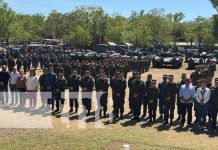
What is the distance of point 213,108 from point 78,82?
201 inches

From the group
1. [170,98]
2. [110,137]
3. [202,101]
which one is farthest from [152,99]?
[110,137]

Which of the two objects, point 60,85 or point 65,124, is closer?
point 65,124

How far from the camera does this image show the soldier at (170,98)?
1473 centimetres

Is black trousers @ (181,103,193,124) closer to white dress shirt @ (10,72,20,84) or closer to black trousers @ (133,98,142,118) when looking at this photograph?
black trousers @ (133,98,142,118)

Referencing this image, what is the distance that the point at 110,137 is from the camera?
1252 centimetres

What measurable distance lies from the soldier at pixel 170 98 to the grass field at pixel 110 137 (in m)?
0.46

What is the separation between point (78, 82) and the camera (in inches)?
647

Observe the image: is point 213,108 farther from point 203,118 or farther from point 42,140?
point 42,140

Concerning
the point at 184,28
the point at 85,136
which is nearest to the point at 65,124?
the point at 85,136

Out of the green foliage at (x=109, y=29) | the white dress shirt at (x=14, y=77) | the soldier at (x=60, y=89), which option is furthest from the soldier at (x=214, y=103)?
the green foliage at (x=109, y=29)

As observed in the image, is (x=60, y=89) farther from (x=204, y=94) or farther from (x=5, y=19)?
(x=5, y=19)

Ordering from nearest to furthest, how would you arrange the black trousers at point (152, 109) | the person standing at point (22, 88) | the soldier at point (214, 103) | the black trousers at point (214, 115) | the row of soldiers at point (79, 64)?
the soldier at point (214, 103) → the black trousers at point (214, 115) → the black trousers at point (152, 109) → the person standing at point (22, 88) → the row of soldiers at point (79, 64)

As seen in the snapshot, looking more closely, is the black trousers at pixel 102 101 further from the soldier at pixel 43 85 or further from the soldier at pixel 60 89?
the soldier at pixel 43 85

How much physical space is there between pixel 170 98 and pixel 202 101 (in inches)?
45.2
